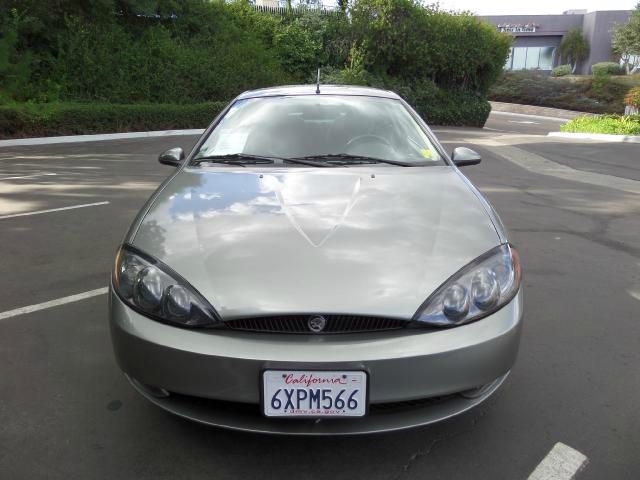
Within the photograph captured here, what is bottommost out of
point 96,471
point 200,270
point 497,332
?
point 96,471

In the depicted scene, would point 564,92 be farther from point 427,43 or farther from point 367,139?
point 367,139

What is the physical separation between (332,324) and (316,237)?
1.38 ft

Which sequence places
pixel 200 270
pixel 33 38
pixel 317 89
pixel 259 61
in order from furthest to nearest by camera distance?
pixel 259 61 → pixel 33 38 → pixel 317 89 → pixel 200 270

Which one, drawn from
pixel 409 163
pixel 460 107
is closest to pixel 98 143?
pixel 409 163

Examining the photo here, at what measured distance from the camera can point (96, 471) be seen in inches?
78.7

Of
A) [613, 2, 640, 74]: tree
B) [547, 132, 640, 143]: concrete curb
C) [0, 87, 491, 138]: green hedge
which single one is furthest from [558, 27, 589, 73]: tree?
[0, 87, 491, 138]: green hedge

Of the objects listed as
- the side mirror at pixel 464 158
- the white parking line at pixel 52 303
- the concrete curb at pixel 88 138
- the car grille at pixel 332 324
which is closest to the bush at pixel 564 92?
the concrete curb at pixel 88 138

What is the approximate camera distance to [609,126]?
15930mm

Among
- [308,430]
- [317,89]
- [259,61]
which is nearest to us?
[308,430]

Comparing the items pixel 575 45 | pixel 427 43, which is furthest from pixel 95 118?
pixel 575 45

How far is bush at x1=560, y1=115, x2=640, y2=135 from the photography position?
15.1 metres

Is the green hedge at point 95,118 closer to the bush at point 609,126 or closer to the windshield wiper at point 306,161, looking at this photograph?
the bush at point 609,126

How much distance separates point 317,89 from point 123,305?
2.30 m

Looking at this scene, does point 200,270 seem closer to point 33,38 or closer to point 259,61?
point 33,38
